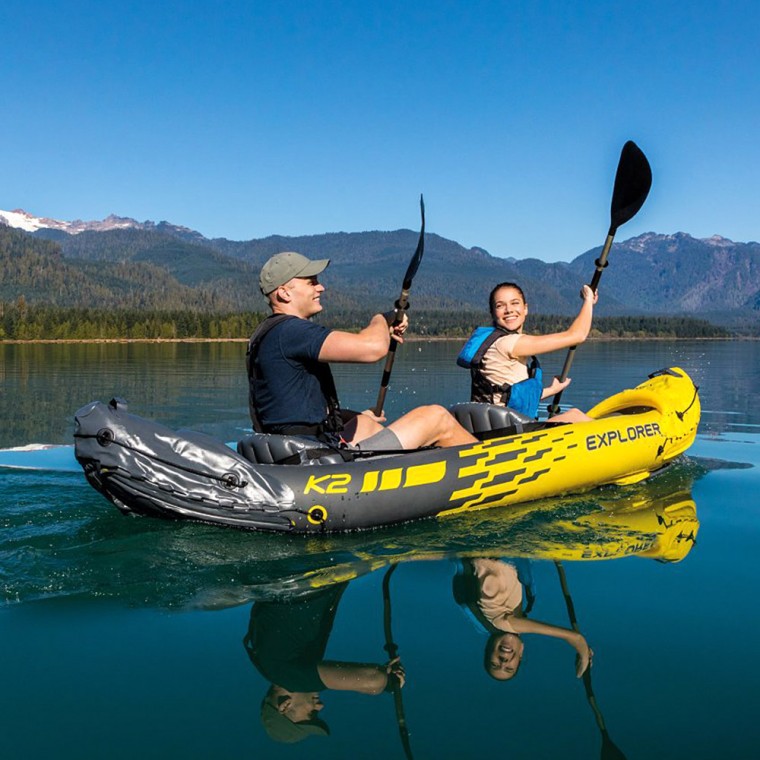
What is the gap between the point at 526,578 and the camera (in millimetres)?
5027

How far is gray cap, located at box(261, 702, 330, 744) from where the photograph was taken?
3.16 meters

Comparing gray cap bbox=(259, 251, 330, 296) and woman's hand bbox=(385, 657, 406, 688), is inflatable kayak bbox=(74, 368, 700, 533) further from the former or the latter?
woman's hand bbox=(385, 657, 406, 688)

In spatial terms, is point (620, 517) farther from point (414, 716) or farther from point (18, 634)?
point (18, 634)

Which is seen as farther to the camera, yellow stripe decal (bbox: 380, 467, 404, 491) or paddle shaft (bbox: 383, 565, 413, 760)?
yellow stripe decal (bbox: 380, 467, 404, 491)

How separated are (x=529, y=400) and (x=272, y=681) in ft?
15.2

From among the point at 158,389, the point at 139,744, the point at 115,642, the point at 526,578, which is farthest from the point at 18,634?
the point at 158,389

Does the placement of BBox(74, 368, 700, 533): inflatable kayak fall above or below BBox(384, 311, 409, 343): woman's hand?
below

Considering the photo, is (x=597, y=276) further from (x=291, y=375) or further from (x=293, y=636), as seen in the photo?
(x=293, y=636)

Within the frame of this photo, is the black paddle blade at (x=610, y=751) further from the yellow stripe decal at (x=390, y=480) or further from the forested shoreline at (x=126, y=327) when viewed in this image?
the forested shoreline at (x=126, y=327)

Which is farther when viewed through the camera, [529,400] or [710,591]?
[529,400]

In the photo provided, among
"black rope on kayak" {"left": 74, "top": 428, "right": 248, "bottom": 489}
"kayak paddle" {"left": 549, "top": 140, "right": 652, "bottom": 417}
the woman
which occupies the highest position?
"kayak paddle" {"left": 549, "top": 140, "right": 652, "bottom": 417}

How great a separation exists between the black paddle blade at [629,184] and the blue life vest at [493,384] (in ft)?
8.59

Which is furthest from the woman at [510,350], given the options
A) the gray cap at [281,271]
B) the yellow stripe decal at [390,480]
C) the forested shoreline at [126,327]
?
the forested shoreline at [126,327]

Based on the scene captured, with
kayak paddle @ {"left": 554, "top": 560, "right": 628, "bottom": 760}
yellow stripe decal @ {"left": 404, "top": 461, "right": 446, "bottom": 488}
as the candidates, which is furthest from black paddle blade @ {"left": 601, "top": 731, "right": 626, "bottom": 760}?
yellow stripe decal @ {"left": 404, "top": 461, "right": 446, "bottom": 488}
